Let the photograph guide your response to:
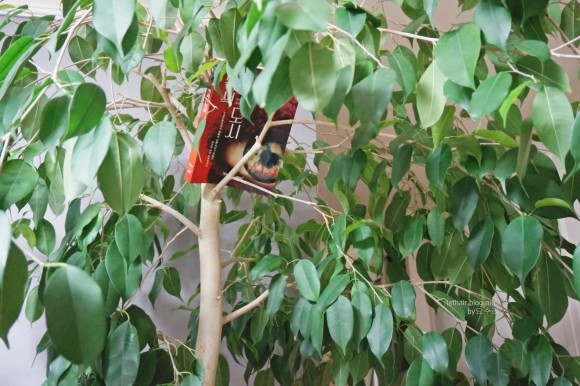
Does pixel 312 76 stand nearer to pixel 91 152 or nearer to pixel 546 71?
pixel 91 152

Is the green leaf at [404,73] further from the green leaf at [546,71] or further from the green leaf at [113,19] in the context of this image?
the green leaf at [113,19]

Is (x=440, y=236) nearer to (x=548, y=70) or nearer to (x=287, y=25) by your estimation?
(x=548, y=70)

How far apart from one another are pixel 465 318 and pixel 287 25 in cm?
70

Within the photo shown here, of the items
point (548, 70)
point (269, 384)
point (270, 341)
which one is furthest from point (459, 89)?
point (269, 384)

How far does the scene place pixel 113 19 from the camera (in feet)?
1.59

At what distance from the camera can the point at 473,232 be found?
2.65 feet

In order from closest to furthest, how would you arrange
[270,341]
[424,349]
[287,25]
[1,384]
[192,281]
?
[287,25] → [424,349] → [270,341] → [1,384] → [192,281]

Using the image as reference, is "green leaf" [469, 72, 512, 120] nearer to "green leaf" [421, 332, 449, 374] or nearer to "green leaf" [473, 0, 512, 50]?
"green leaf" [473, 0, 512, 50]

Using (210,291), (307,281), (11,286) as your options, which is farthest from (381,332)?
(11,286)

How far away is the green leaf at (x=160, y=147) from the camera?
2.32 ft

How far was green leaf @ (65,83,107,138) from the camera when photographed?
0.47 m

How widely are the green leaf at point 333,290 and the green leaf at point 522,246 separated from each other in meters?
0.26

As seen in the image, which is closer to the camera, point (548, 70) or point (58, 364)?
point (548, 70)

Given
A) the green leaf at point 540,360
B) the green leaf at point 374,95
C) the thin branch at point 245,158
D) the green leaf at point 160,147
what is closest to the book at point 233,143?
the thin branch at point 245,158
